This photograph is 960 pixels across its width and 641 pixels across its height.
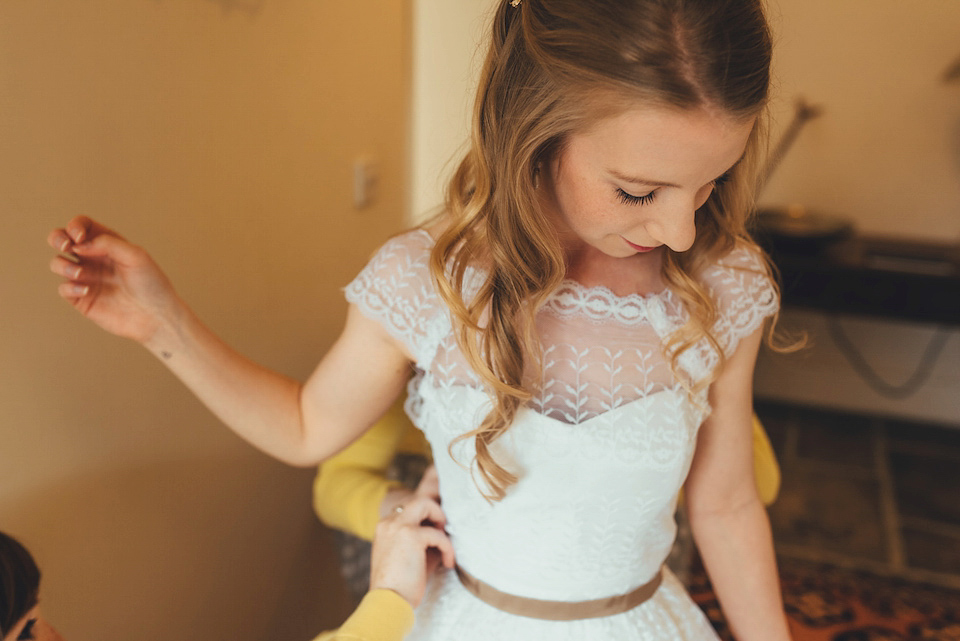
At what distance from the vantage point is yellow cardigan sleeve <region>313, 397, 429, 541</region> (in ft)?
3.94

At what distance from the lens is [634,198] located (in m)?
0.73

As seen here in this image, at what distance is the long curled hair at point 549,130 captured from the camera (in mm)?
658

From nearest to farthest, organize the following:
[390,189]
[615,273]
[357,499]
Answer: [615,273]
[357,499]
[390,189]

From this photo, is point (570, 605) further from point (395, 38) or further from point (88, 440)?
point (395, 38)

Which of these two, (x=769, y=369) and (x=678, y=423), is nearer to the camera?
(x=678, y=423)

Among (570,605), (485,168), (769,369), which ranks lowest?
(769,369)

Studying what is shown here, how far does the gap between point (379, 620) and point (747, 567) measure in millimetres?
460

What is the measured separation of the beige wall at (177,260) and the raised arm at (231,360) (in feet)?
0.37

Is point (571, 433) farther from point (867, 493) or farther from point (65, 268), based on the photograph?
point (867, 493)

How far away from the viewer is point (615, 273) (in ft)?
2.99

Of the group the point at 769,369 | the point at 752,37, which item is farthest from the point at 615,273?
the point at 769,369

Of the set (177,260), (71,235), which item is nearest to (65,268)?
(71,235)

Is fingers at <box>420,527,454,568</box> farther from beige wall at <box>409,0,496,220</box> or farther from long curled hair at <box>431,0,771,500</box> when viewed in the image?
beige wall at <box>409,0,496,220</box>

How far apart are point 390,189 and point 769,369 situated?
221 centimetres
